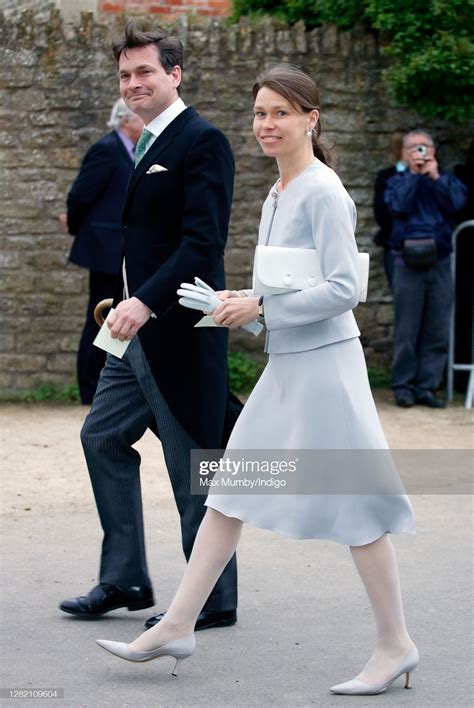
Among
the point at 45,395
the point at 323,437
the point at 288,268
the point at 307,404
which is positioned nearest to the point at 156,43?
the point at 288,268

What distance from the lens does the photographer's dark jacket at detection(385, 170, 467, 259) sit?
32.8 feet

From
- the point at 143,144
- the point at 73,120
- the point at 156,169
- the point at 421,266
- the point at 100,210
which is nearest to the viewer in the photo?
the point at 156,169

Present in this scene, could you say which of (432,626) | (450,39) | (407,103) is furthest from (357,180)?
(432,626)

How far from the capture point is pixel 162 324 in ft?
15.9

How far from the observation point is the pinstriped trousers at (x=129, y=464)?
490 centimetres

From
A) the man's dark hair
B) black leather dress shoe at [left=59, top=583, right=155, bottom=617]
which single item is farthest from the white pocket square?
black leather dress shoe at [left=59, top=583, right=155, bottom=617]

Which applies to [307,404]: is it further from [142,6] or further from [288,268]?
[142,6]

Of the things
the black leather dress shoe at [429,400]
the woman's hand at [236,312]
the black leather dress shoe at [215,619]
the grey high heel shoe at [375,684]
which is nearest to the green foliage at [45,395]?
the black leather dress shoe at [429,400]

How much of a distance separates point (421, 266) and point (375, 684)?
6094 mm

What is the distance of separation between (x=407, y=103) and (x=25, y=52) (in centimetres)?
282

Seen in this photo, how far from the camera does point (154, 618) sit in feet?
15.8

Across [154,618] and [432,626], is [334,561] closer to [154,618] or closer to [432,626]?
[432,626]

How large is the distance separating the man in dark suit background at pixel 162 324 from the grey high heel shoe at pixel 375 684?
81 cm

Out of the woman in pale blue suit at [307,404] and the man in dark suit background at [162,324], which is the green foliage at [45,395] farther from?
Answer: the woman in pale blue suit at [307,404]
